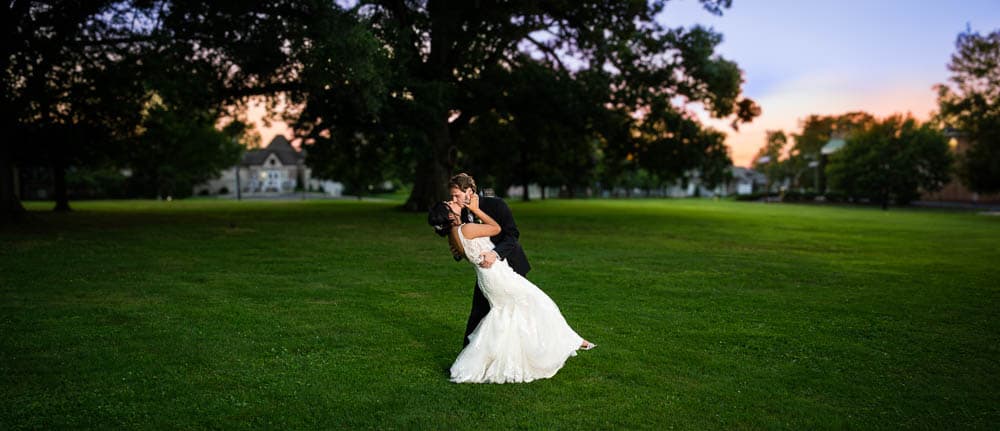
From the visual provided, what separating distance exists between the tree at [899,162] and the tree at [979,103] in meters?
11.0

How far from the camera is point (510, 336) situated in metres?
6.80

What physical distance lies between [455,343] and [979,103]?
185 ft

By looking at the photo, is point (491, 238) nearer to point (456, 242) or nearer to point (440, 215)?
point (456, 242)

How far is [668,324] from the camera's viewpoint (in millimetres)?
9492

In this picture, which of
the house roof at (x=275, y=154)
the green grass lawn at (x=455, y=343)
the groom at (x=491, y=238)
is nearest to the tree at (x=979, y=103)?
the green grass lawn at (x=455, y=343)

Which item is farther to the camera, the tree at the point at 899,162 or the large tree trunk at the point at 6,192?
the tree at the point at 899,162

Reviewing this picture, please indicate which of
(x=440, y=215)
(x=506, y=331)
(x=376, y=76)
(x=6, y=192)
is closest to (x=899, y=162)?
(x=376, y=76)

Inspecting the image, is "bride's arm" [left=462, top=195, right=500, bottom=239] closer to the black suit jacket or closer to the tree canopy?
the black suit jacket

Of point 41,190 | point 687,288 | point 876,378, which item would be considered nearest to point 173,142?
point 41,190

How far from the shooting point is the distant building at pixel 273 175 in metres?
121

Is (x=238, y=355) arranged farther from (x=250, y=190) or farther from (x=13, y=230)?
(x=250, y=190)

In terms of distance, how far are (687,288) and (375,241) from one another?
12196 mm

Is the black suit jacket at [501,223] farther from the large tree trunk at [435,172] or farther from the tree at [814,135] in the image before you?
the tree at [814,135]

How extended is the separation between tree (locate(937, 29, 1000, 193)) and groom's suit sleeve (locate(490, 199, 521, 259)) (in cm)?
5481
